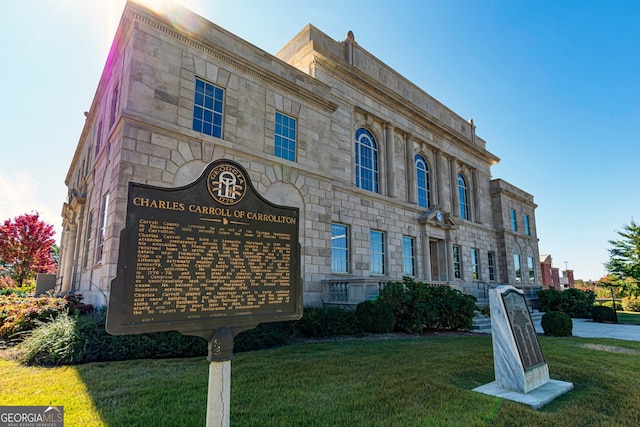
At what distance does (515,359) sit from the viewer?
5.57 meters

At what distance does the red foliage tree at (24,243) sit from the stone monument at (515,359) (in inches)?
1466

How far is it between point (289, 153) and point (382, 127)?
26.5 feet

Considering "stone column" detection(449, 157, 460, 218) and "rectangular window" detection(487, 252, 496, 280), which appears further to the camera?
"rectangular window" detection(487, 252, 496, 280)

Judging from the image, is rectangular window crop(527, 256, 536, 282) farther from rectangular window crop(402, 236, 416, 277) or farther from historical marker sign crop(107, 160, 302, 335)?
historical marker sign crop(107, 160, 302, 335)

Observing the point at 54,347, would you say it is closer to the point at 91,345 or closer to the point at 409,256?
the point at 91,345

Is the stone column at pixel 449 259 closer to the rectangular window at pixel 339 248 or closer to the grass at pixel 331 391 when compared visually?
the rectangular window at pixel 339 248

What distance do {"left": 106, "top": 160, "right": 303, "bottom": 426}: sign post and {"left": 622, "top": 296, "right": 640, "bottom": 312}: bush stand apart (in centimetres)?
3224

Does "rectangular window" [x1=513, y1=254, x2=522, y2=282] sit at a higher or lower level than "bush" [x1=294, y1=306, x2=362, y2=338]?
higher

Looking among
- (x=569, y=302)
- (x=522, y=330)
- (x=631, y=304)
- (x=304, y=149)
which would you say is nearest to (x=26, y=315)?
(x=304, y=149)

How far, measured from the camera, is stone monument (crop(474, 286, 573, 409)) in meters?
5.45

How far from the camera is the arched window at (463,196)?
2628 centimetres

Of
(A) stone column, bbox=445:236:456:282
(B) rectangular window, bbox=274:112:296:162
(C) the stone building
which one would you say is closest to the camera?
(C) the stone building

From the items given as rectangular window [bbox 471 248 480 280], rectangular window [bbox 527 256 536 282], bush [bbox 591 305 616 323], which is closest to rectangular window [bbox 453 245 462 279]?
rectangular window [bbox 471 248 480 280]

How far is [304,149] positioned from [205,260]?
11953 millimetres
